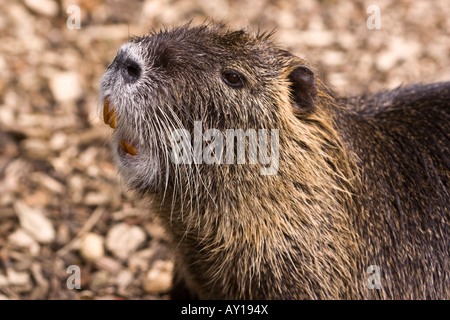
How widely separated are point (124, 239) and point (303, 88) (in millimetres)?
1847

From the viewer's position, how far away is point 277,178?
2857mm

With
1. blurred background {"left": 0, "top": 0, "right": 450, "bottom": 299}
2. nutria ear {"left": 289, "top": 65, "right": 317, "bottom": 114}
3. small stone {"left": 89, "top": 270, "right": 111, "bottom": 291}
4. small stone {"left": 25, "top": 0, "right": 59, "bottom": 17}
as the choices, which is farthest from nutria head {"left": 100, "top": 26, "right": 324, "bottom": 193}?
small stone {"left": 25, "top": 0, "right": 59, "bottom": 17}

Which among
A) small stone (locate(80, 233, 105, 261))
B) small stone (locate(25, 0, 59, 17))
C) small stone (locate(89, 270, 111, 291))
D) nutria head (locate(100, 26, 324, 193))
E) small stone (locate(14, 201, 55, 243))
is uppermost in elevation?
small stone (locate(25, 0, 59, 17))

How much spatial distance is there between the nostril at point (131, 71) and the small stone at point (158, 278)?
1600mm

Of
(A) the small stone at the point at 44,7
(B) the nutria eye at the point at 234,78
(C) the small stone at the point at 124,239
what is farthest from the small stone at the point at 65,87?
(B) the nutria eye at the point at 234,78

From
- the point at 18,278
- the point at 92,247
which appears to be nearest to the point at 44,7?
the point at 92,247

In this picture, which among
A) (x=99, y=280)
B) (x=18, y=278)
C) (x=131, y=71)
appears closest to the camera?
(x=131, y=71)

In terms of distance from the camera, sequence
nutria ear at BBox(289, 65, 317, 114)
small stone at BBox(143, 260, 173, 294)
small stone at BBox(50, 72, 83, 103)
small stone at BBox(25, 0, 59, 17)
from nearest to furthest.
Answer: nutria ear at BBox(289, 65, 317, 114)
small stone at BBox(143, 260, 173, 294)
small stone at BBox(50, 72, 83, 103)
small stone at BBox(25, 0, 59, 17)

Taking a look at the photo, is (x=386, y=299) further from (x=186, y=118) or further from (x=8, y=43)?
(x=8, y=43)

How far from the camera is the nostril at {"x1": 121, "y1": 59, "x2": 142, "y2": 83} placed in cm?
270

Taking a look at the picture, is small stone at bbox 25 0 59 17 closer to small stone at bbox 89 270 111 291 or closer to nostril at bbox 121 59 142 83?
small stone at bbox 89 270 111 291

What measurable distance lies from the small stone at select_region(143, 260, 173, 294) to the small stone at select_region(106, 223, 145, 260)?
0.70 feet

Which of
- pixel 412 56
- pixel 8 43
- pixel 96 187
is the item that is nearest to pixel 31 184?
pixel 96 187

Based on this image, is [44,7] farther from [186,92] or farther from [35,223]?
[186,92]
